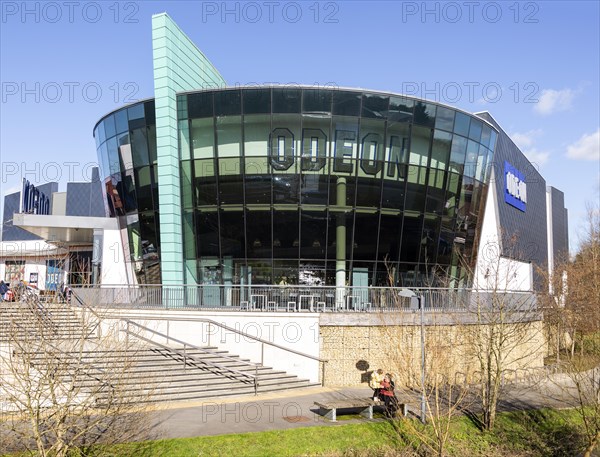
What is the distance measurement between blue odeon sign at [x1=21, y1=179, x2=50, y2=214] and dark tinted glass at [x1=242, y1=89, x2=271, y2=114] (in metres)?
19.1

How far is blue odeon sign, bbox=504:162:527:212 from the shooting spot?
41.6m

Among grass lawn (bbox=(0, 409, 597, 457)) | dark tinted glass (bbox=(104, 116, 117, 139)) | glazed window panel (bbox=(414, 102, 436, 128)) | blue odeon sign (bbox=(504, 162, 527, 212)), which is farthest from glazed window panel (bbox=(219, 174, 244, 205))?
blue odeon sign (bbox=(504, 162, 527, 212))

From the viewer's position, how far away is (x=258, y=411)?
17.5 meters

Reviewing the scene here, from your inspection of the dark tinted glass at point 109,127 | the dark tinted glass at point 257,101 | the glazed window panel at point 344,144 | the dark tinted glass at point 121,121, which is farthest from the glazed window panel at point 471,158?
the dark tinted glass at point 109,127

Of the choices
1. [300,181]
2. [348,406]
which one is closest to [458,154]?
[300,181]

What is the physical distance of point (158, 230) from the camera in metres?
28.6

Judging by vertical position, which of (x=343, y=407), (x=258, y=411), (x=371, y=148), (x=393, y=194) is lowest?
(x=258, y=411)

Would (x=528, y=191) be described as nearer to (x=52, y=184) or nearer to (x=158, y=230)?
(x=158, y=230)

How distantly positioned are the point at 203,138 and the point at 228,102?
205 cm

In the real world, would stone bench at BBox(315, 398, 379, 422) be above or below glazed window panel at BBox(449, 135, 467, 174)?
below

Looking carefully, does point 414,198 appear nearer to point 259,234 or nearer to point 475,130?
point 475,130

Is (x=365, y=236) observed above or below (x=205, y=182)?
below

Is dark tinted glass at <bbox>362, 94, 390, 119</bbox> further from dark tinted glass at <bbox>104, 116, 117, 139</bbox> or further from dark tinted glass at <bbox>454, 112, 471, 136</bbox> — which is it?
dark tinted glass at <bbox>104, 116, 117, 139</bbox>

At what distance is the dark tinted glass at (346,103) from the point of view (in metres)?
26.4
